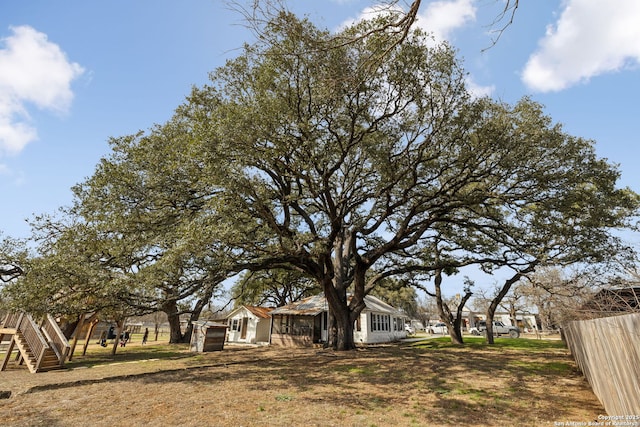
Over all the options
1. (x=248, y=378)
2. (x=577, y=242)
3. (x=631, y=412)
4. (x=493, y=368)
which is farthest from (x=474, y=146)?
(x=248, y=378)

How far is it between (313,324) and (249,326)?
24.0 feet

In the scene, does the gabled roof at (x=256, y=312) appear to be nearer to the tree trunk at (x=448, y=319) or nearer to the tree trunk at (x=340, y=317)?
the tree trunk at (x=340, y=317)

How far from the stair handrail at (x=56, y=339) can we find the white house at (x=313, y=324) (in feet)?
50.8

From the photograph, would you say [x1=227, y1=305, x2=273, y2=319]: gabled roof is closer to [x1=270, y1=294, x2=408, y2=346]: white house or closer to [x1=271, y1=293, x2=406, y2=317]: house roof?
[x1=270, y1=294, x2=408, y2=346]: white house

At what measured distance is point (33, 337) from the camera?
13797 mm

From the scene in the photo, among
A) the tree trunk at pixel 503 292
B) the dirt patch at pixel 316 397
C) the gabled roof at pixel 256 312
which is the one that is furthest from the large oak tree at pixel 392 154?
the gabled roof at pixel 256 312

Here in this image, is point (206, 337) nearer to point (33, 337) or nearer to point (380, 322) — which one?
point (33, 337)

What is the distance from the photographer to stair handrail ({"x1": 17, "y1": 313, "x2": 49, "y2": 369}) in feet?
43.1

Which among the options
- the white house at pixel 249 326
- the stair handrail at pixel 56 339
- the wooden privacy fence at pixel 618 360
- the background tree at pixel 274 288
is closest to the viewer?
the wooden privacy fence at pixel 618 360

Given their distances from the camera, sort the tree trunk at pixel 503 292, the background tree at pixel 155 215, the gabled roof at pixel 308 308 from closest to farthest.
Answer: the background tree at pixel 155 215, the tree trunk at pixel 503 292, the gabled roof at pixel 308 308

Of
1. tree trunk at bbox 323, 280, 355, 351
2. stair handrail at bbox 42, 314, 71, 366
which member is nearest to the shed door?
tree trunk at bbox 323, 280, 355, 351

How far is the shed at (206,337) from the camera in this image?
829 inches

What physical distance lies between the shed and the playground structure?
317 inches

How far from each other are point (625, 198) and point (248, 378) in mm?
17080
